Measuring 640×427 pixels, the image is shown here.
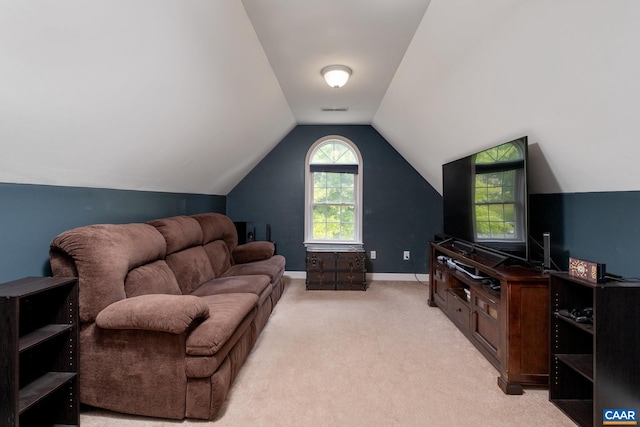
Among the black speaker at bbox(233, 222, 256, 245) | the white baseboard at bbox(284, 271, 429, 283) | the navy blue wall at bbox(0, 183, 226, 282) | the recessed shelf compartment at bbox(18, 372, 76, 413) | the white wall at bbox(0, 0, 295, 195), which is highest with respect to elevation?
the white wall at bbox(0, 0, 295, 195)

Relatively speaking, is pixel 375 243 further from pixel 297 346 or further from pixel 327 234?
pixel 297 346

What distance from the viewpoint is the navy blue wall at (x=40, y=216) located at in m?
1.62

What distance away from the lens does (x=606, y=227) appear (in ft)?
6.28

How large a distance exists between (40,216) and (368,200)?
3.92 m

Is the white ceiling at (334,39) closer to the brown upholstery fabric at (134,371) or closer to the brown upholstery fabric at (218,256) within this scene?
the brown upholstery fabric at (218,256)

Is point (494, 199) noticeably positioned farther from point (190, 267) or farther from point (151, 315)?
point (190, 267)

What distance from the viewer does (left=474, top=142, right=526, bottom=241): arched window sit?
2137 millimetres

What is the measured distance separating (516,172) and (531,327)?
1046 millimetres

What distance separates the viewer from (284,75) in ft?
10.1

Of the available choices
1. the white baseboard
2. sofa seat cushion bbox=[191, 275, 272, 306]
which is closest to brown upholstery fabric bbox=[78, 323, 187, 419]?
sofa seat cushion bbox=[191, 275, 272, 306]

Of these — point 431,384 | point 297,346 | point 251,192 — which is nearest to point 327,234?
point 251,192

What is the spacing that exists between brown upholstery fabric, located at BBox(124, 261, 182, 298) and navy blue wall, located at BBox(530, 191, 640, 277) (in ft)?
9.81

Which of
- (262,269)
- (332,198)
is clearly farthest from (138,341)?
(332,198)

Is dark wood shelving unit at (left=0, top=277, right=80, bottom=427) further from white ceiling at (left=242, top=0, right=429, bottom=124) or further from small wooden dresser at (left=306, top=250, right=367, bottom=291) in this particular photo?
small wooden dresser at (left=306, top=250, right=367, bottom=291)
